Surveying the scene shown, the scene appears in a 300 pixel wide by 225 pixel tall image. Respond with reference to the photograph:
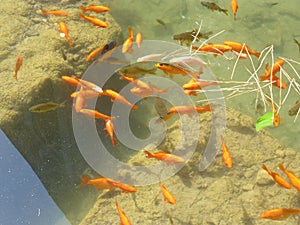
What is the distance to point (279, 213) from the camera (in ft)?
11.0

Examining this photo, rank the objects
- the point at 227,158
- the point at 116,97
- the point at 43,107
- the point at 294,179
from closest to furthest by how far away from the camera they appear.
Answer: the point at 294,179 < the point at 227,158 < the point at 43,107 < the point at 116,97

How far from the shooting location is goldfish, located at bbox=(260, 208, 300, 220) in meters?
3.35

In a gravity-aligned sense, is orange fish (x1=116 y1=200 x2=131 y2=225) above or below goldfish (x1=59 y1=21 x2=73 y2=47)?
below

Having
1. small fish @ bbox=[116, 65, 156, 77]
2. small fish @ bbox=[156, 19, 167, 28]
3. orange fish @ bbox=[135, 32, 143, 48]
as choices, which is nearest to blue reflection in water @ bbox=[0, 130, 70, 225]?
small fish @ bbox=[116, 65, 156, 77]

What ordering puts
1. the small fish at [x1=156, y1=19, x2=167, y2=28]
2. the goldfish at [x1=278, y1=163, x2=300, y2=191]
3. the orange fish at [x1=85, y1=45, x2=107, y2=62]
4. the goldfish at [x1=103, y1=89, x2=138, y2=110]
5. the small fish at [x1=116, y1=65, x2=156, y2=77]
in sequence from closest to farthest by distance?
the goldfish at [x1=278, y1=163, x2=300, y2=191] < the small fish at [x1=116, y1=65, x2=156, y2=77] < the goldfish at [x1=103, y1=89, x2=138, y2=110] < the orange fish at [x1=85, y1=45, x2=107, y2=62] < the small fish at [x1=156, y1=19, x2=167, y2=28]

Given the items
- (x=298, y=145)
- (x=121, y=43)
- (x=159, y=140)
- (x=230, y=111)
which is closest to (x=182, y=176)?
(x=159, y=140)

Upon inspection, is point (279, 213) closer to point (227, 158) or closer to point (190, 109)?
point (227, 158)

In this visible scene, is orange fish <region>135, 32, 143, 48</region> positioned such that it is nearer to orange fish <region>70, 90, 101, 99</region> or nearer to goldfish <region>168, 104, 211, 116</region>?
orange fish <region>70, 90, 101, 99</region>

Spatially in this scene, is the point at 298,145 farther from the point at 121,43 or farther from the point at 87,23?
the point at 87,23

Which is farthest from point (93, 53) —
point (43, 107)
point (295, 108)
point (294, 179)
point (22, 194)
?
point (294, 179)

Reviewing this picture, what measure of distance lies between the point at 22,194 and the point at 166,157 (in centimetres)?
180

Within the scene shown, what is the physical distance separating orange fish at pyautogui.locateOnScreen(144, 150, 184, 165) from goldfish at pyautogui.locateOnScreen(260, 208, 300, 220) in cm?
100

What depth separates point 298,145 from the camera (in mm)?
4578

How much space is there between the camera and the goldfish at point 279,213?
335 cm
